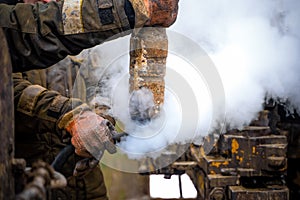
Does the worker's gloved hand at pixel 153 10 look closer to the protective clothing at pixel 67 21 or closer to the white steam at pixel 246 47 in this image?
the protective clothing at pixel 67 21

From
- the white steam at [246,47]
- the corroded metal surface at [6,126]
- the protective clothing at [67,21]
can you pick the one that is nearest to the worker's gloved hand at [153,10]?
the protective clothing at [67,21]

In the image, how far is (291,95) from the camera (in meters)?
3.09

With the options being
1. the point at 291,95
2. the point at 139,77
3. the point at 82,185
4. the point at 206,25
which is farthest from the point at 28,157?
the point at 291,95

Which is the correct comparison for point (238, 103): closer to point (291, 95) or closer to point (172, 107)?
point (291, 95)

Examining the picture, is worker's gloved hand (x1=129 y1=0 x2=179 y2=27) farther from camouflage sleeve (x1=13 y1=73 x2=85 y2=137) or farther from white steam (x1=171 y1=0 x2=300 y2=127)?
white steam (x1=171 y1=0 x2=300 y2=127)

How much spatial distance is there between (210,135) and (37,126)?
4.11ft

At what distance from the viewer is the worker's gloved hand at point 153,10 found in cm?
177

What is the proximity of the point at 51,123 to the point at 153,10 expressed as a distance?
4.52 feet

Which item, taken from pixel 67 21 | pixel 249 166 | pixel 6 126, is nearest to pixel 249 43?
pixel 249 166

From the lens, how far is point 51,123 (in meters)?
2.82

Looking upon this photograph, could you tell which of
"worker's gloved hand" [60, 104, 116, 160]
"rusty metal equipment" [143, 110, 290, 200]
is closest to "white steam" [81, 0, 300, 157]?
"rusty metal equipment" [143, 110, 290, 200]

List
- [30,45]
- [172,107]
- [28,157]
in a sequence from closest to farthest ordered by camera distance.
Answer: [30,45] → [172,107] → [28,157]

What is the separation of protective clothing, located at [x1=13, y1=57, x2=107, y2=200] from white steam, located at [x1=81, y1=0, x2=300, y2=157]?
0.46 metres

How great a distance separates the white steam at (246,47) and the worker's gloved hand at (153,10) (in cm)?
109
